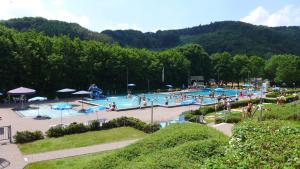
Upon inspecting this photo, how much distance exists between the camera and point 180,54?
67.1 metres

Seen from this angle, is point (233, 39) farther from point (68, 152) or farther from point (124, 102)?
point (68, 152)

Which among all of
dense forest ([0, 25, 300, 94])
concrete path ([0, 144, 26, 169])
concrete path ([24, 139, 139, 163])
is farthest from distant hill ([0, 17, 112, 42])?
concrete path ([24, 139, 139, 163])

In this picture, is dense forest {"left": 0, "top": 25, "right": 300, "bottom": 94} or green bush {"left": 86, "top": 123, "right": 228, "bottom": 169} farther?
dense forest {"left": 0, "top": 25, "right": 300, "bottom": 94}

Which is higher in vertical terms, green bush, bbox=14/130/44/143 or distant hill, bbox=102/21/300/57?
distant hill, bbox=102/21/300/57

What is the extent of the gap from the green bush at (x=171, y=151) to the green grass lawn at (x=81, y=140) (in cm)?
1124

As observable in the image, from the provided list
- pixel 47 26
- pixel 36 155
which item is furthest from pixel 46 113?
pixel 47 26

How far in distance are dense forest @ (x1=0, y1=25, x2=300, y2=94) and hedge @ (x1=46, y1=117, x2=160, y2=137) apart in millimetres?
22986

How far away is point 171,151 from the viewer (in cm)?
792

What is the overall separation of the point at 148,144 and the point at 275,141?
3157mm

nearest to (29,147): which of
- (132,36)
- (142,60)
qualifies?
(142,60)

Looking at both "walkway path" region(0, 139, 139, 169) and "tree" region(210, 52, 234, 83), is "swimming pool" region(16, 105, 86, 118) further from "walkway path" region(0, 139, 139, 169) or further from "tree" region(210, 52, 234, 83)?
"tree" region(210, 52, 234, 83)

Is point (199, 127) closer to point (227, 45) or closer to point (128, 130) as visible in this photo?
point (128, 130)

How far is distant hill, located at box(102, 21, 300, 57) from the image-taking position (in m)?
132

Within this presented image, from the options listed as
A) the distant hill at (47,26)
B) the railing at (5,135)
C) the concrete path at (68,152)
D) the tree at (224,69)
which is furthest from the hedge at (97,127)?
the distant hill at (47,26)
